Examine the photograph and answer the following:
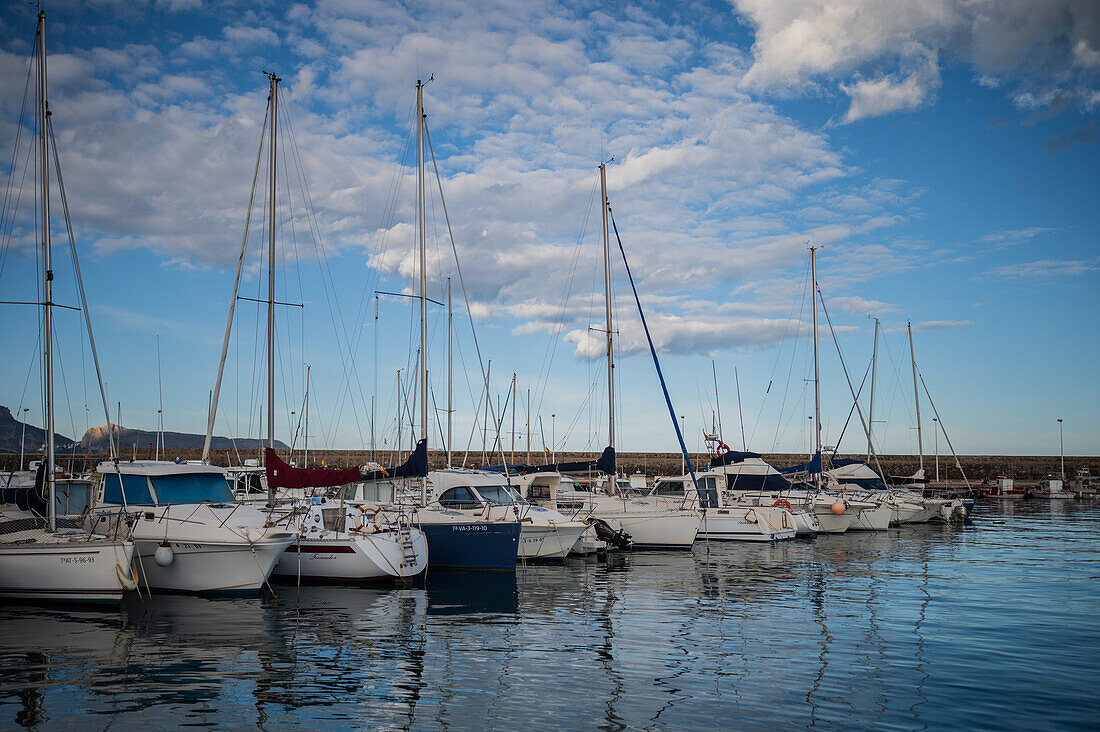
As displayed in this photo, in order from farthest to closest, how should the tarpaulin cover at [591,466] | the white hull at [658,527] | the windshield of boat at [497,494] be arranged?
the tarpaulin cover at [591,466]
the white hull at [658,527]
the windshield of boat at [497,494]

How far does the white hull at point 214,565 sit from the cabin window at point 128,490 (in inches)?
90.6

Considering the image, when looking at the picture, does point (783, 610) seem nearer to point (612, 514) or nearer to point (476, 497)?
point (476, 497)

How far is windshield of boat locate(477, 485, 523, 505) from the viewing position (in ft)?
82.5

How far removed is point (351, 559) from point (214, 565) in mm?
3293

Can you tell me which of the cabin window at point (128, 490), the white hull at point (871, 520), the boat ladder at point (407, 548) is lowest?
the white hull at point (871, 520)

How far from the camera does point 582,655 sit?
41.8 ft

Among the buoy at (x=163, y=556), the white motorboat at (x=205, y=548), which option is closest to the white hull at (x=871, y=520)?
the white motorboat at (x=205, y=548)

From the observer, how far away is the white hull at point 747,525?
3203 centimetres

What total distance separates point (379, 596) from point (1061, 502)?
187 ft

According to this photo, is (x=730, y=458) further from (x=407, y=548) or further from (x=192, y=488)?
(x=192, y=488)

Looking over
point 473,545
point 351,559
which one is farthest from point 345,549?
point 473,545

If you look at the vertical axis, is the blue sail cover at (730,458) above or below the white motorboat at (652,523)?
above

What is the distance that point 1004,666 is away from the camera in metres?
12.2

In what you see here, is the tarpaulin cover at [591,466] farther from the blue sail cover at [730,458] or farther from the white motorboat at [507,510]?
the blue sail cover at [730,458]
